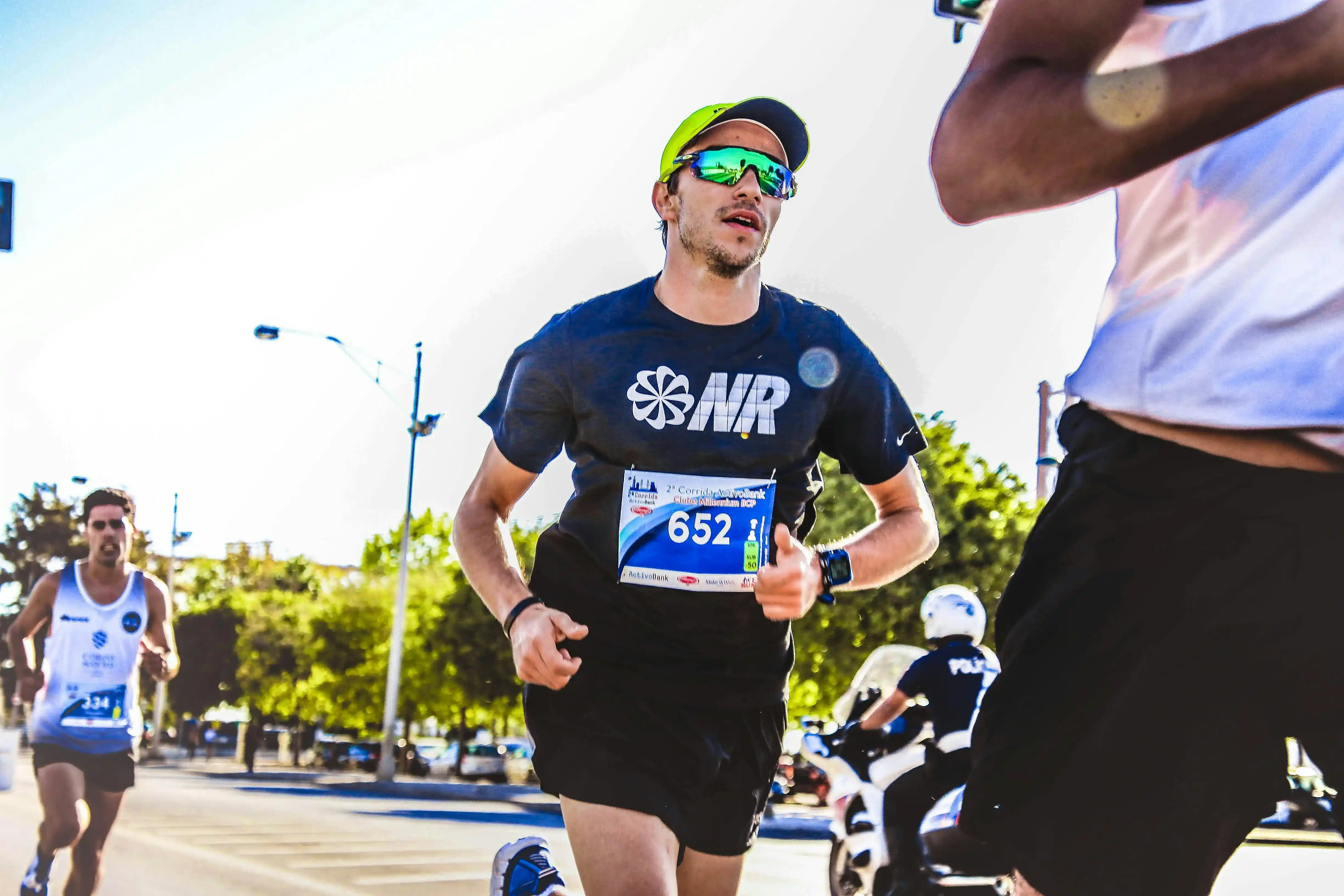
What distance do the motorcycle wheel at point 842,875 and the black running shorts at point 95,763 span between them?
3.80m

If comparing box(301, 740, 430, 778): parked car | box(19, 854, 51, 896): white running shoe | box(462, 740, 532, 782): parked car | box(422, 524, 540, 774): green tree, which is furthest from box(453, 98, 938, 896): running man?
box(301, 740, 430, 778): parked car

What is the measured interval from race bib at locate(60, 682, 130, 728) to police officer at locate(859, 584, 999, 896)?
402cm

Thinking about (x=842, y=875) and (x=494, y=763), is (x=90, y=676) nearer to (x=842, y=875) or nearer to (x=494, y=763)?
(x=842, y=875)

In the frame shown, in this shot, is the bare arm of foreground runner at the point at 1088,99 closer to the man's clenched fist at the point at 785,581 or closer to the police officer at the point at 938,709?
the man's clenched fist at the point at 785,581

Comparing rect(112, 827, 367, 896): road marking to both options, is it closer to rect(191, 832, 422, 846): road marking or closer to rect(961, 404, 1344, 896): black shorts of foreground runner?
rect(191, 832, 422, 846): road marking

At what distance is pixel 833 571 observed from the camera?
9.37 feet

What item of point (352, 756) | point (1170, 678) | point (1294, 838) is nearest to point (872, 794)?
point (1170, 678)

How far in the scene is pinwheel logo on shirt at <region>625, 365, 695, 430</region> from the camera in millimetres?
2936

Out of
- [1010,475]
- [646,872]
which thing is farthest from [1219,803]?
[1010,475]

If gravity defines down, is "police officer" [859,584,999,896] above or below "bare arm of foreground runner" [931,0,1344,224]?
below

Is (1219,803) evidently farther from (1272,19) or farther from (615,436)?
(615,436)

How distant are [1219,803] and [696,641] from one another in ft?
5.23

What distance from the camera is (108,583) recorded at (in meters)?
7.34

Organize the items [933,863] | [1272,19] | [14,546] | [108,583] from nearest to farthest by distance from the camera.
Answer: [1272,19] < [933,863] < [108,583] < [14,546]
